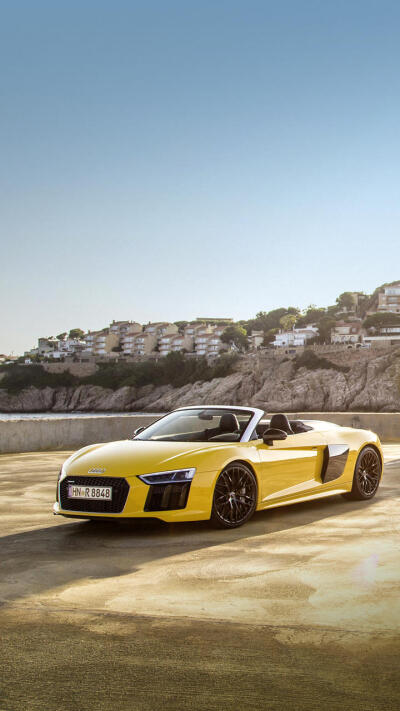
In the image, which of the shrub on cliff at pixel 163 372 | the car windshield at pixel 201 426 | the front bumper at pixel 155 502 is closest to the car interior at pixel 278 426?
the car windshield at pixel 201 426

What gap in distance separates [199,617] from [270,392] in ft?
395

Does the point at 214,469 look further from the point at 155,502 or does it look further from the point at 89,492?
the point at 89,492

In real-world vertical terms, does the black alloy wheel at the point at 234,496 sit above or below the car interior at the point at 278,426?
below

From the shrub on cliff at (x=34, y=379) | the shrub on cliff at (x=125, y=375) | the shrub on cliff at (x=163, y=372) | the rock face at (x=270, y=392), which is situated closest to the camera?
the rock face at (x=270, y=392)

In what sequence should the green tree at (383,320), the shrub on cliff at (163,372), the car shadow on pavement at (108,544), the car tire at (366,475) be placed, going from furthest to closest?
the green tree at (383,320) → the shrub on cliff at (163,372) → the car tire at (366,475) → the car shadow on pavement at (108,544)

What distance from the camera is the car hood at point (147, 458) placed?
746 cm

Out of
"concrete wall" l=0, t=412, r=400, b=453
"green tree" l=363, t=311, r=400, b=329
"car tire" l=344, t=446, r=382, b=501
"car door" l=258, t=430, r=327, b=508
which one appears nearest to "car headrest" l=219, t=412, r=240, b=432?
"car door" l=258, t=430, r=327, b=508

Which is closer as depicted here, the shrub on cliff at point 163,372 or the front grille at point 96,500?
the front grille at point 96,500

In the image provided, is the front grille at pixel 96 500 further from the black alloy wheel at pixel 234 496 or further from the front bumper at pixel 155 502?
the black alloy wheel at pixel 234 496

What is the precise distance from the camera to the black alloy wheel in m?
7.68

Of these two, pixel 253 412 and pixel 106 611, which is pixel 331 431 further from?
pixel 106 611

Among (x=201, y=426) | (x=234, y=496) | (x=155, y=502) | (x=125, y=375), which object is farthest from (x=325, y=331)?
(x=155, y=502)

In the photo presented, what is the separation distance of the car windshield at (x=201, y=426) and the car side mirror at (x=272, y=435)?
252 mm

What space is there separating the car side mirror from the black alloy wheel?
1.97 ft
